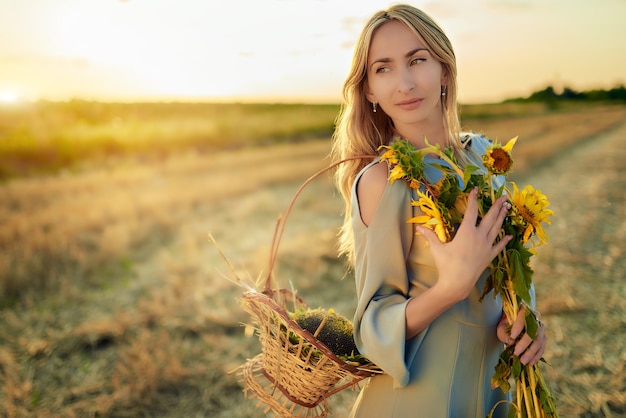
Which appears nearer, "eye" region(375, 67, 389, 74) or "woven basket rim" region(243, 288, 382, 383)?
"woven basket rim" region(243, 288, 382, 383)

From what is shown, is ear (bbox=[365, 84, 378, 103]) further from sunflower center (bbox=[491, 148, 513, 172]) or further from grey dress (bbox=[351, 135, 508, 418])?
sunflower center (bbox=[491, 148, 513, 172])

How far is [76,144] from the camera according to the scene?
19.9m

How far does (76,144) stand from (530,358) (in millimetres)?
21024

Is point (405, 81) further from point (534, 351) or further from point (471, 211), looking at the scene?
point (534, 351)

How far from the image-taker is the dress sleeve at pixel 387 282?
1.40 metres

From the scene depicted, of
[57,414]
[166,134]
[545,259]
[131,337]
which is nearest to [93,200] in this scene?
[131,337]

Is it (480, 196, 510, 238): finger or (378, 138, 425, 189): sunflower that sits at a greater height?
(378, 138, 425, 189): sunflower

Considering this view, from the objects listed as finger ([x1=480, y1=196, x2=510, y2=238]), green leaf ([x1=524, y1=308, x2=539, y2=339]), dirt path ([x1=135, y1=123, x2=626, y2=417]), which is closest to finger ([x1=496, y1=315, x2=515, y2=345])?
green leaf ([x1=524, y1=308, x2=539, y2=339])

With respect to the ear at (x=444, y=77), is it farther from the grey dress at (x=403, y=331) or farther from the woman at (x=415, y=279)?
the grey dress at (x=403, y=331)

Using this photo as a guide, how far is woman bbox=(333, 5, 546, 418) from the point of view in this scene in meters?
1.32

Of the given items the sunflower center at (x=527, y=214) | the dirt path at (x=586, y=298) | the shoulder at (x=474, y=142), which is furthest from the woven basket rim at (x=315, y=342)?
the dirt path at (x=586, y=298)

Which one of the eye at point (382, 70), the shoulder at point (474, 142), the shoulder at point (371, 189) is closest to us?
the shoulder at point (371, 189)

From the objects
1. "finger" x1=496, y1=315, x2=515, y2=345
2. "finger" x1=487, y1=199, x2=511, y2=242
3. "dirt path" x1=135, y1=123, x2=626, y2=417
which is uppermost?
"finger" x1=487, y1=199, x2=511, y2=242

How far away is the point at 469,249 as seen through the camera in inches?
50.4
